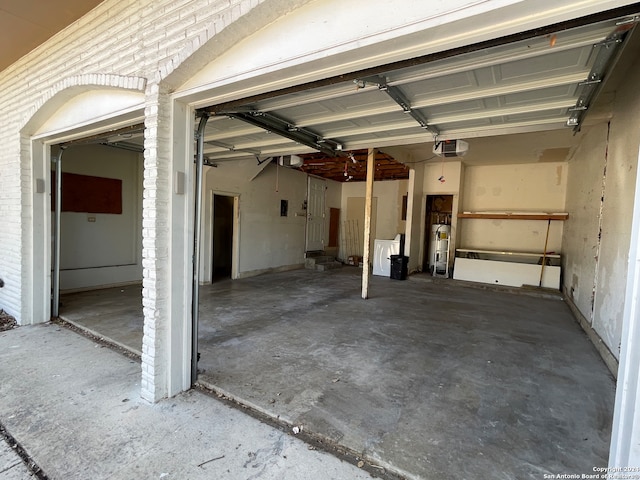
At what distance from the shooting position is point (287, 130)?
3.86 meters

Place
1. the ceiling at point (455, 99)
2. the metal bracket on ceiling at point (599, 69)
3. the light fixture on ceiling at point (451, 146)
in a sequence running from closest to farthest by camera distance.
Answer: the metal bracket on ceiling at point (599, 69), the ceiling at point (455, 99), the light fixture on ceiling at point (451, 146)

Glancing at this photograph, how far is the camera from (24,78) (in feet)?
11.9

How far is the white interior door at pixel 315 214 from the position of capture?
998 centimetres

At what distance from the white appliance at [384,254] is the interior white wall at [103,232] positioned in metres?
5.84

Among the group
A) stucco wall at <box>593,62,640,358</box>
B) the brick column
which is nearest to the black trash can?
stucco wall at <box>593,62,640,358</box>

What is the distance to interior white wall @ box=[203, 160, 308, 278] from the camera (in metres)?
7.16

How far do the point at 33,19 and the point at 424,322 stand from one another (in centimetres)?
552

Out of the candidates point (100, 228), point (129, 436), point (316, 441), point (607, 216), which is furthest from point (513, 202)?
point (100, 228)

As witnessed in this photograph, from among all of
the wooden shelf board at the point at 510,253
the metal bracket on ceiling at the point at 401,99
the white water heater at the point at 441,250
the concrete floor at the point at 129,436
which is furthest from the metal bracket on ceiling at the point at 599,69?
the white water heater at the point at 441,250

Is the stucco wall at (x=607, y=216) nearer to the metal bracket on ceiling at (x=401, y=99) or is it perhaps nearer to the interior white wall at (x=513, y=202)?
the metal bracket on ceiling at (x=401, y=99)

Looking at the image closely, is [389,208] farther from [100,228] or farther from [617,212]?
[100,228]

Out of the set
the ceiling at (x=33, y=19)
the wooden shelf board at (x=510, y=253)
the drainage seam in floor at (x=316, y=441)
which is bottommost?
the drainage seam in floor at (x=316, y=441)

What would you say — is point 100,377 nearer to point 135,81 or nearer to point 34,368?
point 34,368

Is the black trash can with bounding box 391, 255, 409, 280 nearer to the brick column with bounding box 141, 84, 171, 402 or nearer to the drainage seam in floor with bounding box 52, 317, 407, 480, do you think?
the drainage seam in floor with bounding box 52, 317, 407, 480
